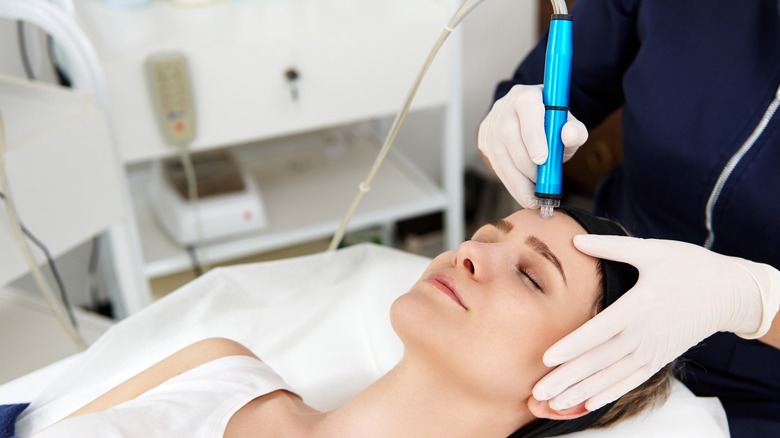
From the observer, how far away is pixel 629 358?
3.01ft

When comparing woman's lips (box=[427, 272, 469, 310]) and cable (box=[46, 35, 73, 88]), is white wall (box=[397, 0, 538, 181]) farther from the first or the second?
woman's lips (box=[427, 272, 469, 310])

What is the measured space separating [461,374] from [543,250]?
0.62 ft

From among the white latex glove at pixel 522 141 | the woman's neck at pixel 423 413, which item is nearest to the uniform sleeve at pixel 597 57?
the white latex glove at pixel 522 141

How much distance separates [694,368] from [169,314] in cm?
85

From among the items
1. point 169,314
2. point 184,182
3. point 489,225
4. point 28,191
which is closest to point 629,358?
point 489,225

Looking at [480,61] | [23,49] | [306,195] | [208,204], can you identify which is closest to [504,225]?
[208,204]

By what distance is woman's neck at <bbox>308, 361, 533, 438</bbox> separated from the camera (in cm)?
100

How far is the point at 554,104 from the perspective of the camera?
96cm

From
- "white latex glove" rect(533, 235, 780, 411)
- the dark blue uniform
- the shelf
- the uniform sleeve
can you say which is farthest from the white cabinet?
"white latex glove" rect(533, 235, 780, 411)

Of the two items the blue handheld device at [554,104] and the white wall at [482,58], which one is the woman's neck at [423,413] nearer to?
the blue handheld device at [554,104]

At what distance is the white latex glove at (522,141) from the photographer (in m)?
0.99

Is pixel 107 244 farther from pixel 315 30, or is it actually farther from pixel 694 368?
pixel 694 368

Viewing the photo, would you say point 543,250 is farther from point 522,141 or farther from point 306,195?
point 306,195

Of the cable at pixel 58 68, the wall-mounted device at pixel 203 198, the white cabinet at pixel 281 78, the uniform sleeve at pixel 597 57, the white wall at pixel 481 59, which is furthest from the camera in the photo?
the white wall at pixel 481 59
